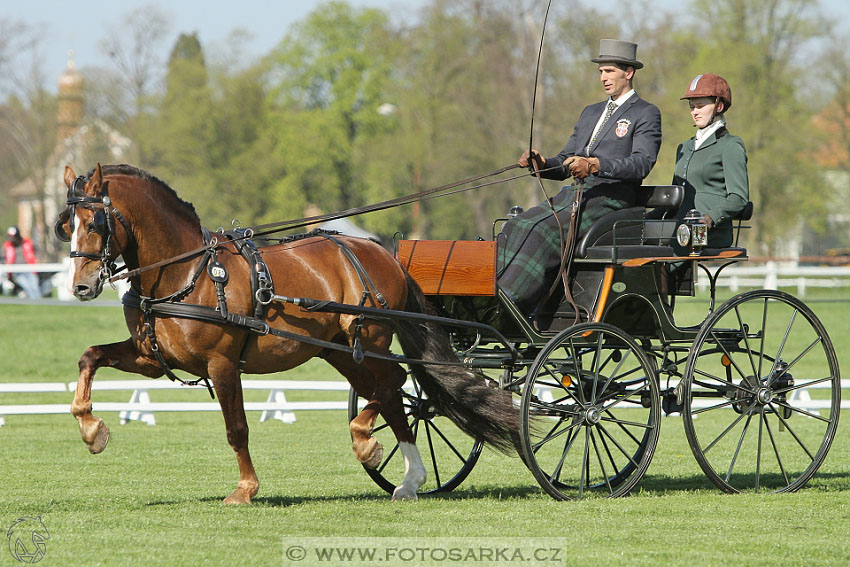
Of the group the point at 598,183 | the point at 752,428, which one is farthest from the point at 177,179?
the point at 598,183

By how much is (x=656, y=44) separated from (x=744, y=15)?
350 centimetres

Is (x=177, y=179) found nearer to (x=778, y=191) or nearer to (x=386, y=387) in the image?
(x=778, y=191)

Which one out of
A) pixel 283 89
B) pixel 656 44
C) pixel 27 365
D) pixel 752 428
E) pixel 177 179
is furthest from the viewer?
pixel 283 89

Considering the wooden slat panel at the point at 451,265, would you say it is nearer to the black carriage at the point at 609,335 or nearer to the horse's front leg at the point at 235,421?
the black carriage at the point at 609,335

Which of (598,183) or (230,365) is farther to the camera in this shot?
(598,183)

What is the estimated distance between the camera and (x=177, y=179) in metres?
50.6

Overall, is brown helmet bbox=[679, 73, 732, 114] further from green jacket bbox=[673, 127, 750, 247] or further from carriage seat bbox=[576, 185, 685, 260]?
carriage seat bbox=[576, 185, 685, 260]

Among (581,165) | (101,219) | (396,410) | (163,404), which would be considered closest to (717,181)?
(581,165)

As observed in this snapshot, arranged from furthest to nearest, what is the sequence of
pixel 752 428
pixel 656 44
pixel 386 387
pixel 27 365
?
pixel 656 44 < pixel 27 365 < pixel 752 428 < pixel 386 387

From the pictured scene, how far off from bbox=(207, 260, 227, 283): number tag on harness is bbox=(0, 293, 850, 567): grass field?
129 cm

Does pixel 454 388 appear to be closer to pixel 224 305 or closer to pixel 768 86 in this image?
pixel 224 305

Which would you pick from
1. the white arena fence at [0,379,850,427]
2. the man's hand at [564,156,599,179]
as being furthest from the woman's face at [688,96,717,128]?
the white arena fence at [0,379,850,427]

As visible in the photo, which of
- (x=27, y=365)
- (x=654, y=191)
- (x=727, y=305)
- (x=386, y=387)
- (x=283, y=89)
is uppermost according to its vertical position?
(x=283, y=89)

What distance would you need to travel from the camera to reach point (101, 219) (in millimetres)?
6281
